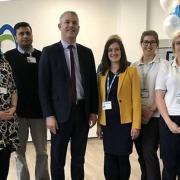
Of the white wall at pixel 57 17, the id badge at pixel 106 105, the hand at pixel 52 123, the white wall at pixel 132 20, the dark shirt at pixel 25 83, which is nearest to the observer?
the hand at pixel 52 123

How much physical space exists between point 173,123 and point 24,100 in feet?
4.52

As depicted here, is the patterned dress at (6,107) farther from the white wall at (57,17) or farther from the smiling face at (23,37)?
the white wall at (57,17)

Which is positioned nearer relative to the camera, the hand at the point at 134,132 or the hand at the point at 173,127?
the hand at the point at 173,127

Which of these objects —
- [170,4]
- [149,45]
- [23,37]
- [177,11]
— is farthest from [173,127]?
[170,4]

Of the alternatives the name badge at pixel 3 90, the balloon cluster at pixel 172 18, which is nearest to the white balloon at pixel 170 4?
the balloon cluster at pixel 172 18

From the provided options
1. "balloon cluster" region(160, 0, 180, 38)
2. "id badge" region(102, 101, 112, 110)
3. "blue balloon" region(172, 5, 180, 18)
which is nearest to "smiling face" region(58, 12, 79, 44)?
"id badge" region(102, 101, 112, 110)

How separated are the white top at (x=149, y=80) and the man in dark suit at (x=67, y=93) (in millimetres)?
449

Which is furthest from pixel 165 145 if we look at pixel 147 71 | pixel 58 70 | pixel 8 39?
pixel 8 39

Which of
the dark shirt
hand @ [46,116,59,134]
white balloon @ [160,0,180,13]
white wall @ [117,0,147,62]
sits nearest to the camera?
hand @ [46,116,59,134]

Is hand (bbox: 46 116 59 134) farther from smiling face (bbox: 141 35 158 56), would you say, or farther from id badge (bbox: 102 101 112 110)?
smiling face (bbox: 141 35 158 56)

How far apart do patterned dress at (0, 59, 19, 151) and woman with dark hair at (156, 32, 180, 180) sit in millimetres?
1205

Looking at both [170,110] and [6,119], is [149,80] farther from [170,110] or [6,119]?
[6,119]

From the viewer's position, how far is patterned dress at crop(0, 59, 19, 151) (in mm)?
2414

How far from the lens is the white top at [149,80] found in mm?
2805
